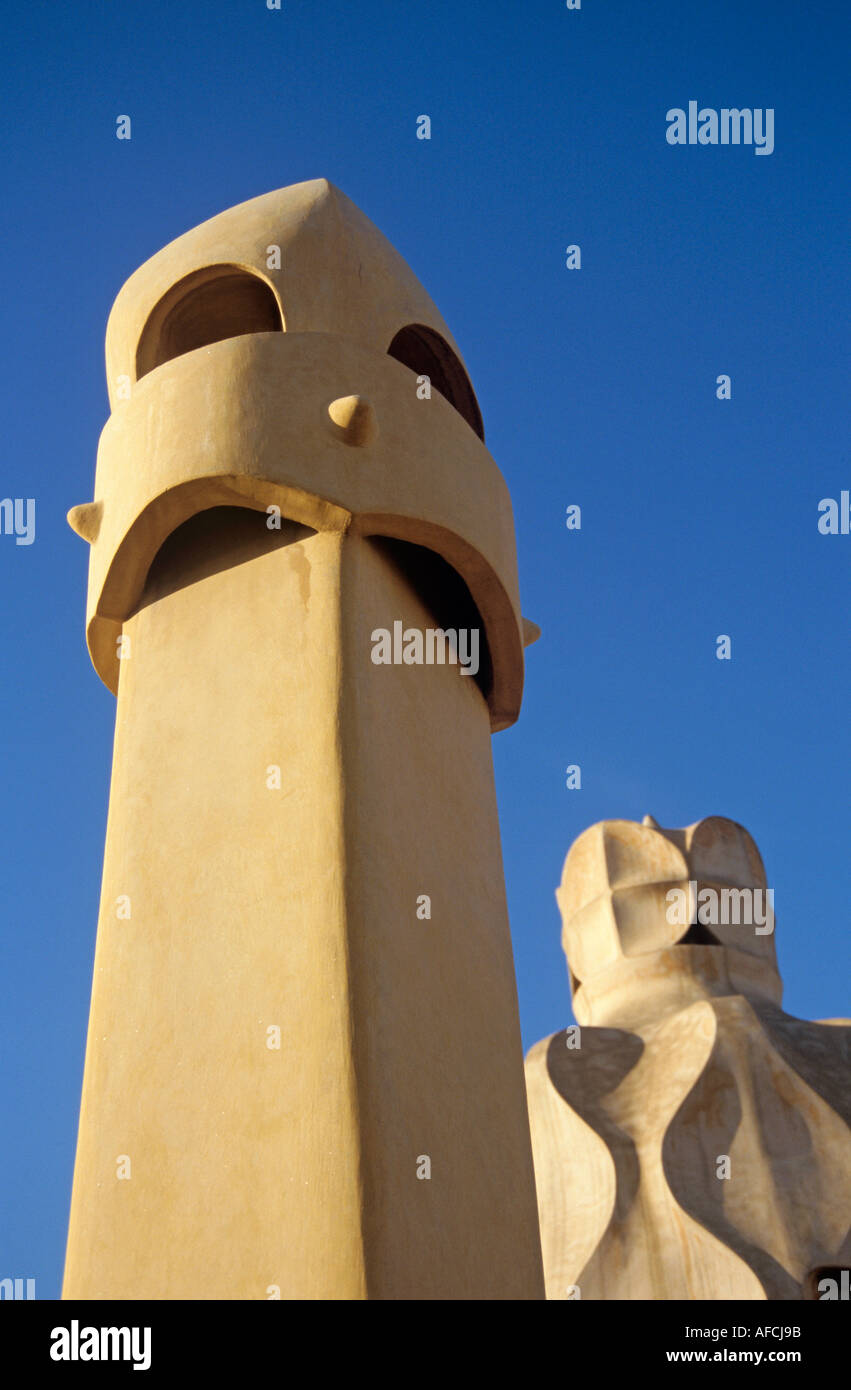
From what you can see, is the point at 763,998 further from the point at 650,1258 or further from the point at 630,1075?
the point at 650,1258

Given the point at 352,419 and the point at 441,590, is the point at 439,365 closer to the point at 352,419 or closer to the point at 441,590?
the point at 441,590

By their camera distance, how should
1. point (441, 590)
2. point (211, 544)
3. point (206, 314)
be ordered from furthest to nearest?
point (206, 314)
point (441, 590)
point (211, 544)

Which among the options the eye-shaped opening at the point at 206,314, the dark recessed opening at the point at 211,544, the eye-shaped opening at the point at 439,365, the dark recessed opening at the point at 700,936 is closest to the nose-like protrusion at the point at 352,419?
the dark recessed opening at the point at 211,544

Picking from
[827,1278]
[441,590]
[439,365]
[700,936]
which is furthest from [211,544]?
[700,936]

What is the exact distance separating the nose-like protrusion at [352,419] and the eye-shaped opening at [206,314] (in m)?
0.98

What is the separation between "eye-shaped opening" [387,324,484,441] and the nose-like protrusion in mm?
1451

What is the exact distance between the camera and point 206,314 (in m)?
7.32

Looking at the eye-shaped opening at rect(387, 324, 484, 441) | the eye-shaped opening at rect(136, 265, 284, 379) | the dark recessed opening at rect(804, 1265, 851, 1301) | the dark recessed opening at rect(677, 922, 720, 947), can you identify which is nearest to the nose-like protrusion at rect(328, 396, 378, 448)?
the eye-shaped opening at rect(136, 265, 284, 379)

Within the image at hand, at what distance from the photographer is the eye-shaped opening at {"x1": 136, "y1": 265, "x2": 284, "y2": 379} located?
22.4ft

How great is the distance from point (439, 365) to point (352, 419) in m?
1.68

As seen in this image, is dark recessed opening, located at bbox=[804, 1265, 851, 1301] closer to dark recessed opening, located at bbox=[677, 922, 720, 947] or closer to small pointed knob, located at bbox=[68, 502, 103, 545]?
dark recessed opening, located at bbox=[677, 922, 720, 947]

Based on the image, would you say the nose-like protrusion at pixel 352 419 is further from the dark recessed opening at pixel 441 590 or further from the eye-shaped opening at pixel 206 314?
the eye-shaped opening at pixel 206 314

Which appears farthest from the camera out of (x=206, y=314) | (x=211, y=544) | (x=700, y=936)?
(x=700, y=936)

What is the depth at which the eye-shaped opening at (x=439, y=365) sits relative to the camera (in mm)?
→ 7316
